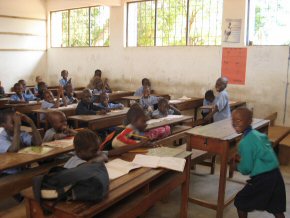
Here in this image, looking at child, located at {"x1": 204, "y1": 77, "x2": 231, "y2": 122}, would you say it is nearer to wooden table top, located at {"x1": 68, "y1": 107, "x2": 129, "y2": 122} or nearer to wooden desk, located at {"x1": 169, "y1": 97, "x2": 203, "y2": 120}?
wooden desk, located at {"x1": 169, "y1": 97, "x2": 203, "y2": 120}

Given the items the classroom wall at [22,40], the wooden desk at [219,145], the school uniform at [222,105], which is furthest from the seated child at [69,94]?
the classroom wall at [22,40]

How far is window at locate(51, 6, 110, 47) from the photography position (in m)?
9.11

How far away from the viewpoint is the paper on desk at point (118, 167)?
212 cm

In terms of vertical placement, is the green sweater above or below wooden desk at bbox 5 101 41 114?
above

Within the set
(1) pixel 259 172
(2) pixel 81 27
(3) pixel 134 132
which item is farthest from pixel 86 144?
(2) pixel 81 27

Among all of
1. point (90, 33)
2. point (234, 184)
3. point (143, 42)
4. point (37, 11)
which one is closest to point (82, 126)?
point (234, 184)

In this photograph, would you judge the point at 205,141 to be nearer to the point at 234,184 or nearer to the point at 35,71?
the point at 234,184

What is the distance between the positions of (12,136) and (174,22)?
5.44m

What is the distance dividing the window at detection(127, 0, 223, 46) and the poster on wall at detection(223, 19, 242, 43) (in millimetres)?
265

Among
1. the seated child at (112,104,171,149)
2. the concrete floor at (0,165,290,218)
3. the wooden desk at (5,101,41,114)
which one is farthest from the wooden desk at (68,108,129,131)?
the wooden desk at (5,101,41,114)

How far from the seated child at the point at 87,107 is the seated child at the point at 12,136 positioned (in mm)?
1926

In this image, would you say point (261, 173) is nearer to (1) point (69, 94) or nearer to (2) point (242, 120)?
(2) point (242, 120)

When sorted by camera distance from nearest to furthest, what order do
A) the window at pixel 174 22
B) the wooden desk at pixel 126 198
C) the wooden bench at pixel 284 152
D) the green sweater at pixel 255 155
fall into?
the wooden desk at pixel 126 198 → the green sweater at pixel 255 155 → the wooden bench at pixel 284 152 → the window at pixel 174 22

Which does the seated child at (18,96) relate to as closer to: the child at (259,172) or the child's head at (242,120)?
the child's head at (242,120)
